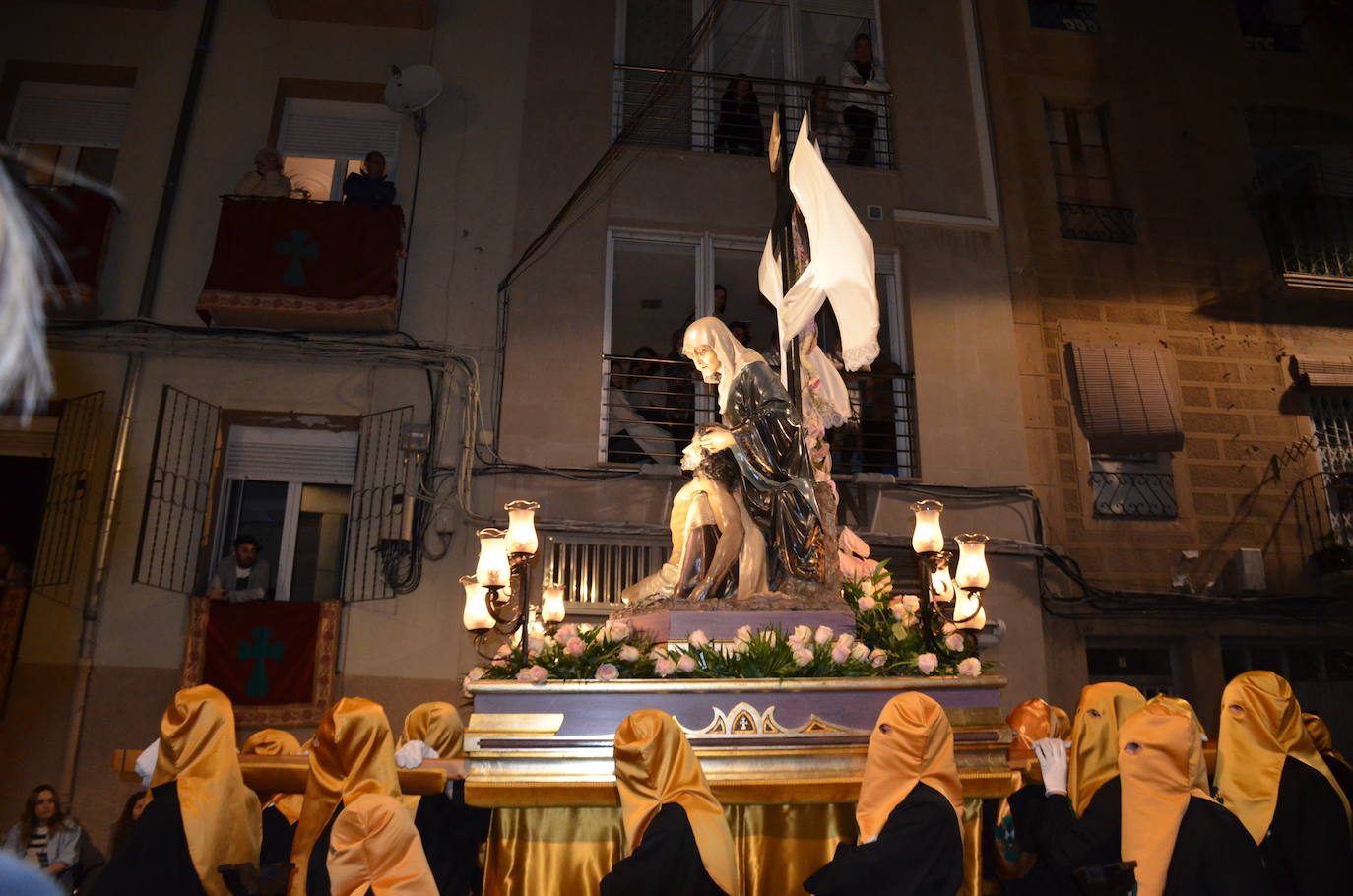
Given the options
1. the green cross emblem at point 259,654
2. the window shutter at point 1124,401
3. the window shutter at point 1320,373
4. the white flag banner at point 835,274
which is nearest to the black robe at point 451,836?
the white flag banner at point 835,274

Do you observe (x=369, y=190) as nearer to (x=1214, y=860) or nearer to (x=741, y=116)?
(x=741, y=116)

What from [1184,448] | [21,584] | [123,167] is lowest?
[21,584]

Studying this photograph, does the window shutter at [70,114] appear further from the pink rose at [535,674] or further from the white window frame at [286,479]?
the pink rose at [535,674]

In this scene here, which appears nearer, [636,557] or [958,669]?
[958,669]

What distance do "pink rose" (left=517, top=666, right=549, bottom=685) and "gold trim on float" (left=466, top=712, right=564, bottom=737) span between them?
147 mm

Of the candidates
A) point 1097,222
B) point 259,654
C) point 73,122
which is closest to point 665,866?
point 259,654

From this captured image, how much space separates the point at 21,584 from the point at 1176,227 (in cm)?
1206

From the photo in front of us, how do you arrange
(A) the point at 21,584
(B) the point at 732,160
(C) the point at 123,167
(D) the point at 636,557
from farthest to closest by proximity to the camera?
(B) the point at 732,160, (C) the point at 123,167, (D) the point at 636,557, (A) the point at 21,584

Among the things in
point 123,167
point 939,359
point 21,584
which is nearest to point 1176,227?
point 939,359

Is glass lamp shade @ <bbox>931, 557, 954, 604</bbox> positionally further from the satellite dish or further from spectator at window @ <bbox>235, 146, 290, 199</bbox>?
spectator at window @ <bbox>235, 146, 290, 199</bbox>

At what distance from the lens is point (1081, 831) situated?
395 cm

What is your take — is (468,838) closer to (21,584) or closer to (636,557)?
(636,557)

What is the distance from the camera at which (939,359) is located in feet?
34.6

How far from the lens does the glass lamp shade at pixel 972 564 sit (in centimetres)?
631
